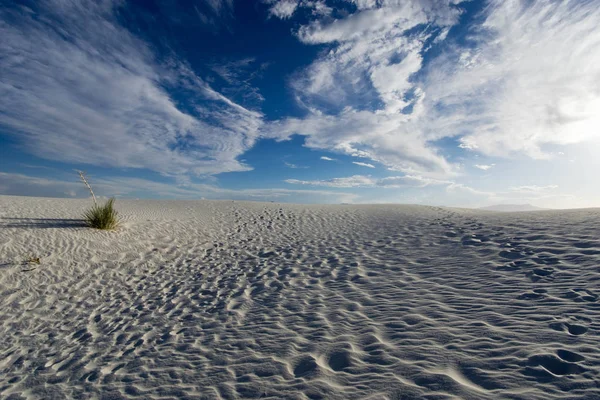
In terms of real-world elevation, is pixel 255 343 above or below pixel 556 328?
below

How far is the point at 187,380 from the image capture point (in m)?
3.81

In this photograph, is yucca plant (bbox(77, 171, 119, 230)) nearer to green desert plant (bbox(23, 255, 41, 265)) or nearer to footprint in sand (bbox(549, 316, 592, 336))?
green desert plant (bbox(23, 255, 41, 265))

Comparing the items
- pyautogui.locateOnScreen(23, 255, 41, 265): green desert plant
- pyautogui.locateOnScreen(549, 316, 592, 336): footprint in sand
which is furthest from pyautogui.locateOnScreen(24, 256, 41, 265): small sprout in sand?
pyautogui.locateOnScreen(549, 316, 592, 336): footprint in sand

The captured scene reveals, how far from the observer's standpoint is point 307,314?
5.34 meters

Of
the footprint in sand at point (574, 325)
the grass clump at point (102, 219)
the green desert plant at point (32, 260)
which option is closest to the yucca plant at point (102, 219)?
the grass clump at point (102, 219)

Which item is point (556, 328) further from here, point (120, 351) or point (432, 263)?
point (120, 351)

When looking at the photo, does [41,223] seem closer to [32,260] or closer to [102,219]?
[102,219]

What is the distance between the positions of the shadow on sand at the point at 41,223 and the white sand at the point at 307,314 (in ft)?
0.18

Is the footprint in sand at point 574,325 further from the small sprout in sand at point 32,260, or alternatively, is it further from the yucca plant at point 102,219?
the yucca plant at point 102,219

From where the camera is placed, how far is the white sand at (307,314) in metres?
3.35

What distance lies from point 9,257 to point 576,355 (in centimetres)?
1176

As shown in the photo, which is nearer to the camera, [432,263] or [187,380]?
[187,380]

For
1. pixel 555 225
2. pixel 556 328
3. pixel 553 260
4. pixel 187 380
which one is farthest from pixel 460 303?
pixel 555 225

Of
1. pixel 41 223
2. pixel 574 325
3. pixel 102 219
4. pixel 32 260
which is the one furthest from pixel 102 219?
pixel 574 325
